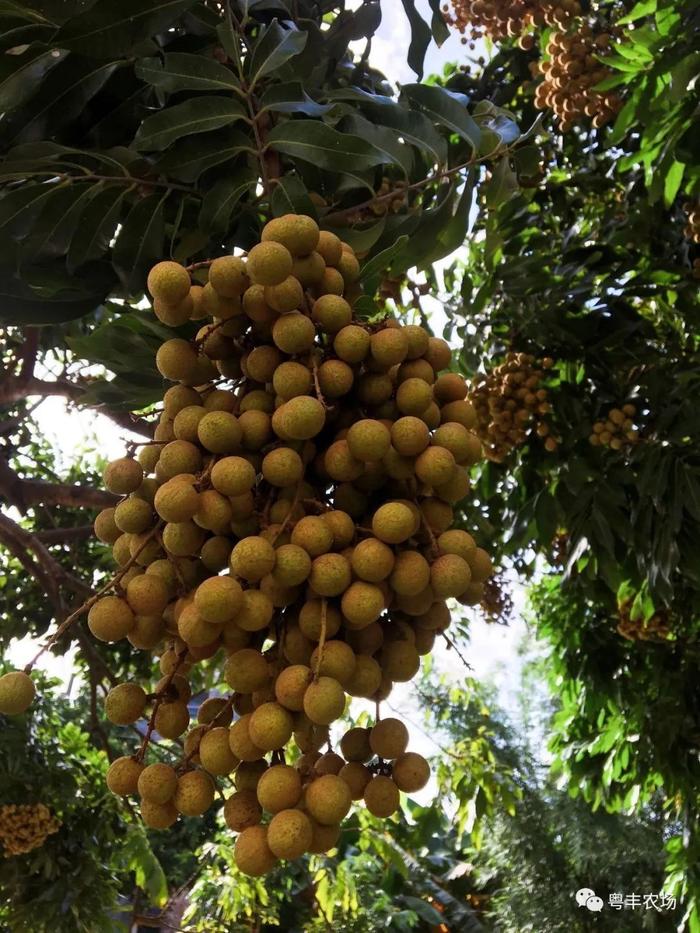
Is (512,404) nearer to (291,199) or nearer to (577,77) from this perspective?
(577,77)

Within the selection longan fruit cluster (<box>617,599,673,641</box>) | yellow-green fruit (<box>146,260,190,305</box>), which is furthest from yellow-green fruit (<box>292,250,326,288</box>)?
longan fruit cluster (<box>617,599,673,641</box>)

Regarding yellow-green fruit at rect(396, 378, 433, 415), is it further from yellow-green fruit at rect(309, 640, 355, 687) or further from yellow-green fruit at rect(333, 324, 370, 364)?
yellow-green fruit at rect(309, 640, 355, 687)

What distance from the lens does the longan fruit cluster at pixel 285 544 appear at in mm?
629

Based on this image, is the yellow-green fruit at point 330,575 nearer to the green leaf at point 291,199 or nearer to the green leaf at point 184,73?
the green leaf at point 291,199

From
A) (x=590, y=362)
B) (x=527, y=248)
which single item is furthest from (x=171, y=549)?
(x=527, y=248)

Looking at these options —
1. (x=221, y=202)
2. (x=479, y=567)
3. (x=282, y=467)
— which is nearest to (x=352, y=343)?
(x=282, y=467)

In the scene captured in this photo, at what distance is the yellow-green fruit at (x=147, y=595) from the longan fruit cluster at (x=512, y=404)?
1.96 metres

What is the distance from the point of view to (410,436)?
2.26ft

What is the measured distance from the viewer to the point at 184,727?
0.70 m

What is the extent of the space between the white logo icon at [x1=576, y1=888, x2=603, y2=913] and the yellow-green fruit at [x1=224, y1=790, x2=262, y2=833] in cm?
500

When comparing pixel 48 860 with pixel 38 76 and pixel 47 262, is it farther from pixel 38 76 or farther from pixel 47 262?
pixel 38 76

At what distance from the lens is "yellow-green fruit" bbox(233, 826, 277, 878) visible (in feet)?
1.99

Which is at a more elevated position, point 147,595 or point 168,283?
point 168,283

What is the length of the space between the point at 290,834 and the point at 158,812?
0.43 feet
